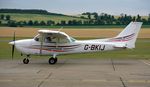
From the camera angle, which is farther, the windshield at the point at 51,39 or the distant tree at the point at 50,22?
the distant tree at the point at 50,22

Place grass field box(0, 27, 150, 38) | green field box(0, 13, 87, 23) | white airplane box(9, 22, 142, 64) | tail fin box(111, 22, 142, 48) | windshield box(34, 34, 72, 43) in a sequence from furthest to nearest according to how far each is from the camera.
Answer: green field box(0, 13, 87, 23) < grass field box(0, 27, 150, 38) < tail fin box(111, 22, 142, 48) < windshield box(34, 34, 72, 43) < white airplane box(9, 22, 142, 64)

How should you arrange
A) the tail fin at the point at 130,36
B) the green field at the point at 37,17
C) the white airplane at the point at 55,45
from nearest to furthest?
the white airplane at the point at 55,45 < the tail fin at the point at 130,36 < the green field at the point at 37,17

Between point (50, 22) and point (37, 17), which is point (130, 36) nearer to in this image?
point (50, 22)

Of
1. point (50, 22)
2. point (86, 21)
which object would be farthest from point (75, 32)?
point (86, 21)

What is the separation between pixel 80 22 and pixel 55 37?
5376 cm

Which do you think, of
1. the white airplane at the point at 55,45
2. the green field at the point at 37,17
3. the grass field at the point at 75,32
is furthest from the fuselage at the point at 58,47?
the green field at the point at 37,17

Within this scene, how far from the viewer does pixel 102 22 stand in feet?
248

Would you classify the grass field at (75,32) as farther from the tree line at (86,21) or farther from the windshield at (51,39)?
the windshield at (51,39)

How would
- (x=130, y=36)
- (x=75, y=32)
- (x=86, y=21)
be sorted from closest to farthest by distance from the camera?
(x=130, y=36) → (x=75, y=32) → (x=86, y=21)

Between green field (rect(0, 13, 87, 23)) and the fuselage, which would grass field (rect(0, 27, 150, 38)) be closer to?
green field (rect(0, 13, 87, 23))

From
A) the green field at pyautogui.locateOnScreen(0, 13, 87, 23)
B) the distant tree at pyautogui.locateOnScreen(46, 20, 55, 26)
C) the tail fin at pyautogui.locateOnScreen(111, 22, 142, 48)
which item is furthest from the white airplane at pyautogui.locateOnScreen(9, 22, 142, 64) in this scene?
the green field at pyautogui.locateOnScreen(0, 13, 87, 23)

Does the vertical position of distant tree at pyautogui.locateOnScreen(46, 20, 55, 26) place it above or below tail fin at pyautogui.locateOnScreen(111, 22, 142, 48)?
below

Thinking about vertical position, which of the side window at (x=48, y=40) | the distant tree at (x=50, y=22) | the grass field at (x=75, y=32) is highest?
the side window at (x=48, y=40)

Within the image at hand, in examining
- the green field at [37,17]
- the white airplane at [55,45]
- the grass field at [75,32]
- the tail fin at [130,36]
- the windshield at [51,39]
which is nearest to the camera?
the white airplane at [55,45]
